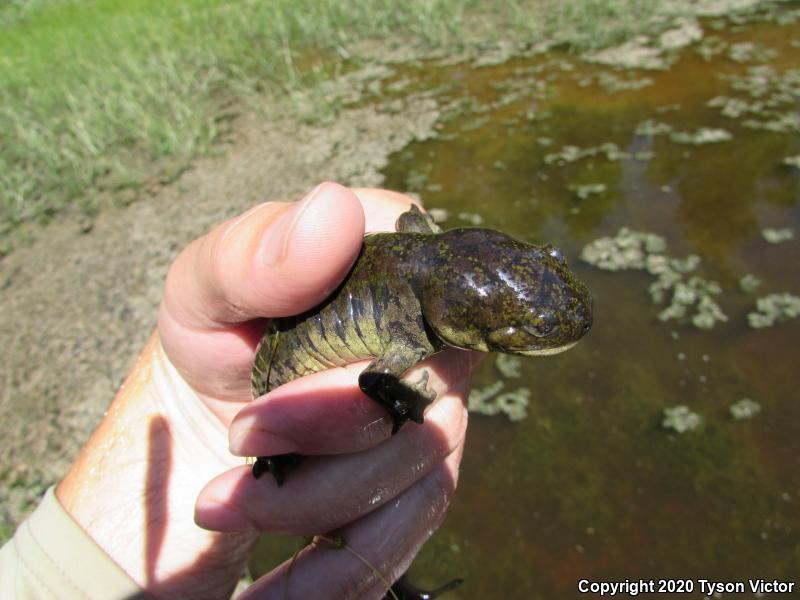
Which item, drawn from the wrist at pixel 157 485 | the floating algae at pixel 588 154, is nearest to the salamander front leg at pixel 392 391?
the wrist at pixel 157 485

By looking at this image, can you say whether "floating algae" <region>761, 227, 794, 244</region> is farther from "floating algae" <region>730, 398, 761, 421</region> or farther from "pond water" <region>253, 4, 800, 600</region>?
"floating algae" <region>730, 398, 761, 421</region>

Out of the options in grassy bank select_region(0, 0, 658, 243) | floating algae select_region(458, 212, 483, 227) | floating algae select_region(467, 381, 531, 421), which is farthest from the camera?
grassy bank select_region(0, 0, 658, 243)

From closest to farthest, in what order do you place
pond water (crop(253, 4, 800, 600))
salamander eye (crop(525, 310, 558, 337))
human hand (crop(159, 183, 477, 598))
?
1. salamander eye (crop(525, 310, 558, 337))
2. human hand (crop(159, 183, 477, 598))
3. pond water (crop(253, 4, 800, 600))

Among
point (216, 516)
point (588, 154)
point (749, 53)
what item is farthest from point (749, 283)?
point (749, 53)

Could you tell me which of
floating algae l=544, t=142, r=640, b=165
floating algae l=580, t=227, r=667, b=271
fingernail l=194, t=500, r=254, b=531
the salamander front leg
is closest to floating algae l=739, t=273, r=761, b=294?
floating algae l=580, t=227, r=667, b=271

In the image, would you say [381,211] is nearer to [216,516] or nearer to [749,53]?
[216,516]

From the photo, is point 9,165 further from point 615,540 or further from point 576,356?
point 615,540

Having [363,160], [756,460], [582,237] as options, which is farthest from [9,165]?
[756,460]
